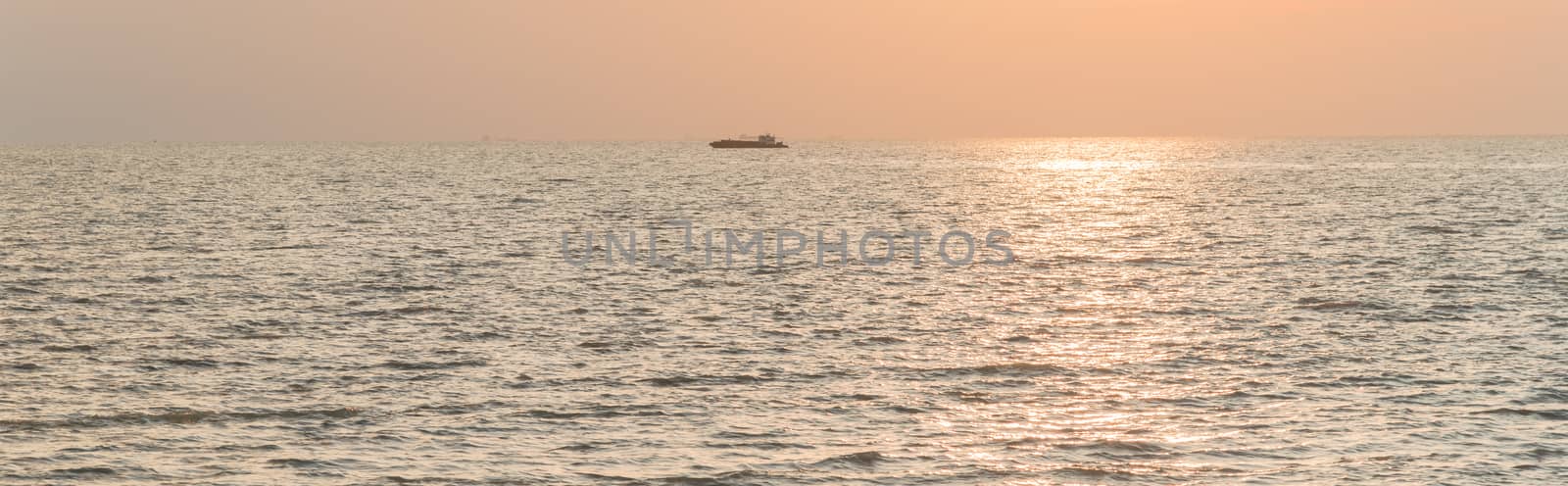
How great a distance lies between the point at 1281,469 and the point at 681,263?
39.9 metres

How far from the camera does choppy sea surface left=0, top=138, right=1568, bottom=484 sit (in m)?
26.3

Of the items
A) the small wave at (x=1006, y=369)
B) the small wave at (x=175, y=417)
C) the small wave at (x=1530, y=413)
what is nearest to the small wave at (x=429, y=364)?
the small wave at (x=175, y=417)

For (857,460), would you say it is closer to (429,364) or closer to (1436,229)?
(429,364)

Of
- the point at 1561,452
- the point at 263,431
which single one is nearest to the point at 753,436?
the point at 263,431

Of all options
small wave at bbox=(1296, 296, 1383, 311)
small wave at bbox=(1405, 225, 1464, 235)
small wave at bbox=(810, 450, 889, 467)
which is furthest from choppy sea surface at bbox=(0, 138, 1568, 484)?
small wave at bbox=(1405, 225, 1464, 235)

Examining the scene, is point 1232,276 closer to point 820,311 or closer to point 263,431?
point 820,311

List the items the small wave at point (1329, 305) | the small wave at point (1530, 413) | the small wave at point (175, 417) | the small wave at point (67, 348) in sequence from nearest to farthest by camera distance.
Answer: the small wave at point (175, 417)
the small wave at point (1530, 413)
the small wave at point (67, 348)
the small wave at point (1329, 305)

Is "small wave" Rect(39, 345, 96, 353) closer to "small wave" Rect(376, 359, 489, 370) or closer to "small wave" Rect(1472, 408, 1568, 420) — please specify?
"small wave" Rect(376, 359, 489, 370)

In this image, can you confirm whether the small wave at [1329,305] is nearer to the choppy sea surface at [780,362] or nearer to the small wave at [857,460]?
the choppy sea surface at [780,362]

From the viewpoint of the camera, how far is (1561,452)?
2655cm

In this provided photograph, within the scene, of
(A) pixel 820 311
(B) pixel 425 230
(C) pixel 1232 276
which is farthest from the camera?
(B) pixel 425 230

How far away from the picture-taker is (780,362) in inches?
1439

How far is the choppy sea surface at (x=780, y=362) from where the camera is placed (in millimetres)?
26266

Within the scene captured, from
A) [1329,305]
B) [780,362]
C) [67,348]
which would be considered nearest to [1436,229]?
[1329,305]
